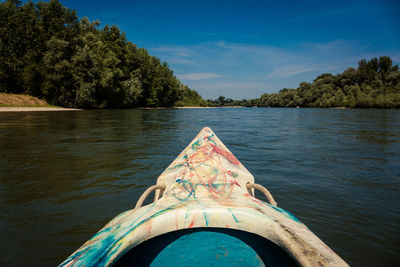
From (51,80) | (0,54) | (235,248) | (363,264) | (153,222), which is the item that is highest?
(0,54)

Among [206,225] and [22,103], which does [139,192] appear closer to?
[206,225]

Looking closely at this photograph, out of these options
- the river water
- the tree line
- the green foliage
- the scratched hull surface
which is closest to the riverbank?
the tree line

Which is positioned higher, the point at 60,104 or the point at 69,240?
the point at 60,104

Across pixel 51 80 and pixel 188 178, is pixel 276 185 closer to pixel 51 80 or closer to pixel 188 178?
pixel 188 178

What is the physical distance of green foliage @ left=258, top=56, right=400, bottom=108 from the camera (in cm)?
6919

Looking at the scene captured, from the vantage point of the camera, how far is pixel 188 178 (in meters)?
2.01

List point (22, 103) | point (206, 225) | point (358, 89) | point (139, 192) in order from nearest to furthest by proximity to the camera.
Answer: point (206, 225) < point (139, 192) < point (22, 103) < point (358, 89)

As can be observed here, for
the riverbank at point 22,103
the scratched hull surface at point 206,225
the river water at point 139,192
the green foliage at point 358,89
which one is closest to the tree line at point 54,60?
the riverbank at point 22,103

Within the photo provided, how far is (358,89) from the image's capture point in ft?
244

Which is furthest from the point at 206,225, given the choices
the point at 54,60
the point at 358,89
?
the point at 358,89

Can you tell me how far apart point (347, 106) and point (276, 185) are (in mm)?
82446

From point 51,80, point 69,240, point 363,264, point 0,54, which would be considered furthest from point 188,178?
point 0,54

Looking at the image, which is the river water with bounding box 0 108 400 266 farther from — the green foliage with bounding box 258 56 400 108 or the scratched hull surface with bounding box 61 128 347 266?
the green foliage with bounding box 258 56 400 108

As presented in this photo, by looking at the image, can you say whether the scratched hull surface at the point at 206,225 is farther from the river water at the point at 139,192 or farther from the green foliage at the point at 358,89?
the green foliage at the point at 358,89
